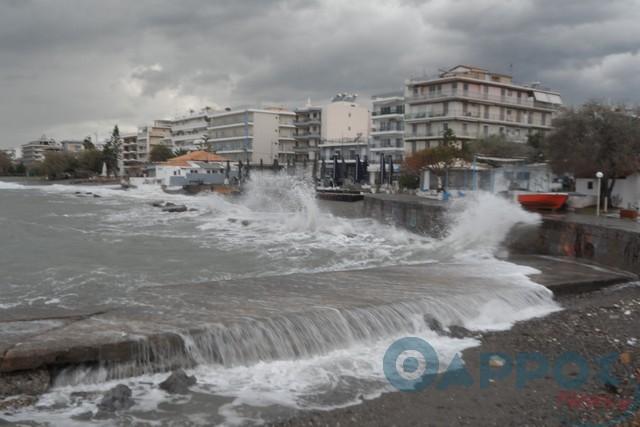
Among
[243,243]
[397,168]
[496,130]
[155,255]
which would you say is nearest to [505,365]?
[155,255]

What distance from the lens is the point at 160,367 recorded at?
251 inches

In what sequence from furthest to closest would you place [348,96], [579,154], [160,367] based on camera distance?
[348,96] < [579,154] < [160,367]

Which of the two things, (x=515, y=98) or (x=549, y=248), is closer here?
(x=549, y=248)

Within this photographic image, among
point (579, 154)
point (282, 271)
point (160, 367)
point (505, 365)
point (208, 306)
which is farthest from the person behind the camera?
point (579, 154)

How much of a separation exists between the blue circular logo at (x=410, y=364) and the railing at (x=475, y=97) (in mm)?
55409

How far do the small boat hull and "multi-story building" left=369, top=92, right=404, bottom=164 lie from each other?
44.7 m

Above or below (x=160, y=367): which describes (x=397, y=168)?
above

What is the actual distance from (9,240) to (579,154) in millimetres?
23105

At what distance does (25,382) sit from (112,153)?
365ft

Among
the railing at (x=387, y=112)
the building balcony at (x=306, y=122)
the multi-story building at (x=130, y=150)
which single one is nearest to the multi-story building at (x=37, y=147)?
the multi-story building at (x=130, y=150)

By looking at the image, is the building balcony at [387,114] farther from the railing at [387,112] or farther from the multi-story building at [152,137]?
the multi-story building at [152,137]

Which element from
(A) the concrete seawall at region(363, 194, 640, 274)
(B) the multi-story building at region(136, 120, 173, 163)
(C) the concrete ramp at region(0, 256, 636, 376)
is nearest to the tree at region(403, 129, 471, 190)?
(A) the concrete seawall at region(363, 194, 640, 274)

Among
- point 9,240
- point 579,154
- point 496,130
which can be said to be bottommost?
point 9,240

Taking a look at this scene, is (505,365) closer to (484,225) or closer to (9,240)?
(484,225)
